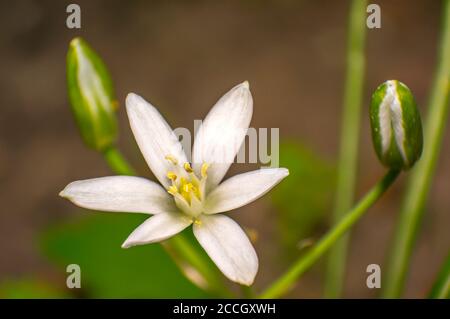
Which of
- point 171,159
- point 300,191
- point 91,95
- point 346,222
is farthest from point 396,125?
point 300,191

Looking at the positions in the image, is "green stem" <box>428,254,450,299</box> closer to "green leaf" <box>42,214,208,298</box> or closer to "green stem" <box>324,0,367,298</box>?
"green stem" <box>324,0,367,298</box>

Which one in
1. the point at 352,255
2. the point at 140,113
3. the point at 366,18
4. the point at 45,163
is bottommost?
the point at 352,255

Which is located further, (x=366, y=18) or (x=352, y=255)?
(x=352, y=255)

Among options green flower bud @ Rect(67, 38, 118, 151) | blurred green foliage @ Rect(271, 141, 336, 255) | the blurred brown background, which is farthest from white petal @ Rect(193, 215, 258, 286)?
the blurred brown background

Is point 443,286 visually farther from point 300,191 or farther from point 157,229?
point 300,191

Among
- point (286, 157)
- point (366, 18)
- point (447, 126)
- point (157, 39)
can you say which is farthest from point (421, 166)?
point (157, 39)

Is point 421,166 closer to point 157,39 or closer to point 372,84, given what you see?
point 372,84

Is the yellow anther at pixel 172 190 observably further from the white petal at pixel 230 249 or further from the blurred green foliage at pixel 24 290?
the blurred green foliage at pixel 24 290
